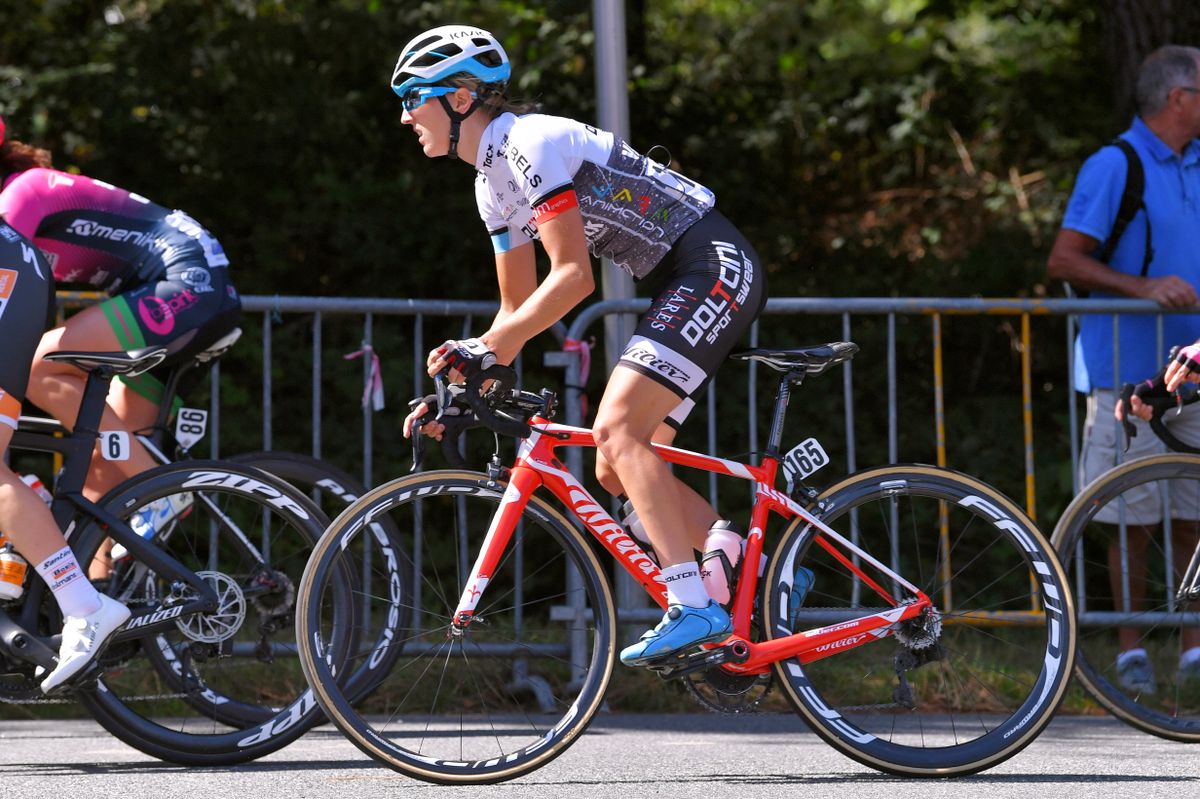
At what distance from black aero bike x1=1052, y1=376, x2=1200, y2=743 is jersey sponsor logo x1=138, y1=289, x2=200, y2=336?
2862 millimetres

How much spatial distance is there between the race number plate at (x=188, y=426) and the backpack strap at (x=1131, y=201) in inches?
132

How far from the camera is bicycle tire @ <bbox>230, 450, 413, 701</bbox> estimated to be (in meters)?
5.30

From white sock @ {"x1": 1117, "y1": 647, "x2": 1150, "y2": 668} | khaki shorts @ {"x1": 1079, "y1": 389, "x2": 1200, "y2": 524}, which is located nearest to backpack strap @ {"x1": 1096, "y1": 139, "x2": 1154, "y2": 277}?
khaki shorts @ {"x1": 1079, "y1": 389, "x2": 1200, "y2": 524}

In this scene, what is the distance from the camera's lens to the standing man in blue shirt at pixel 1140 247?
21.0 feet

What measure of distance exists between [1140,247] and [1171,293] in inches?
11.6

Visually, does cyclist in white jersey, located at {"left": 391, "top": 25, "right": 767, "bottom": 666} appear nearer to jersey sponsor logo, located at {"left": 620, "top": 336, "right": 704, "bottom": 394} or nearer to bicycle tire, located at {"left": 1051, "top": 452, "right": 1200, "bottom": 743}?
jersey sponsor logo, located at {"left": 620, "top": 336, "right": 704, "bottom": 394}

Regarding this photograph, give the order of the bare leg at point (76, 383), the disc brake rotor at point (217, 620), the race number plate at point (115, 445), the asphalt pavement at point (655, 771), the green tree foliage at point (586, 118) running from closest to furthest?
the asphalt pavement at point (655, 771) < the disc brake rotor at point (217, 620) < the race number plate at point (115, 445) < the bare leg at point (76, 383) < the green tree foliage at point (586, 118)

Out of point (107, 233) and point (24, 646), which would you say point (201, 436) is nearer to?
point (107, 233)

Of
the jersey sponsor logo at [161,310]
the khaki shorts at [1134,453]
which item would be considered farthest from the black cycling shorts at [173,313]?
the khaki shorts at [1134,453]

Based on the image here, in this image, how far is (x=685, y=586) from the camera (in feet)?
15.3

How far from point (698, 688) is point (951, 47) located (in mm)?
7371

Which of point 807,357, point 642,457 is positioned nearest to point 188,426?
point 642,457

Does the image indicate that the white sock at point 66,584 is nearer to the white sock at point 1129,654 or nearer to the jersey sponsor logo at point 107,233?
the jersey sponsor logo at point 107,233

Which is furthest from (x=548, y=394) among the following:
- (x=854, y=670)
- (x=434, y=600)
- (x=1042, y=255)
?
Result: (x=1042, y=255)
